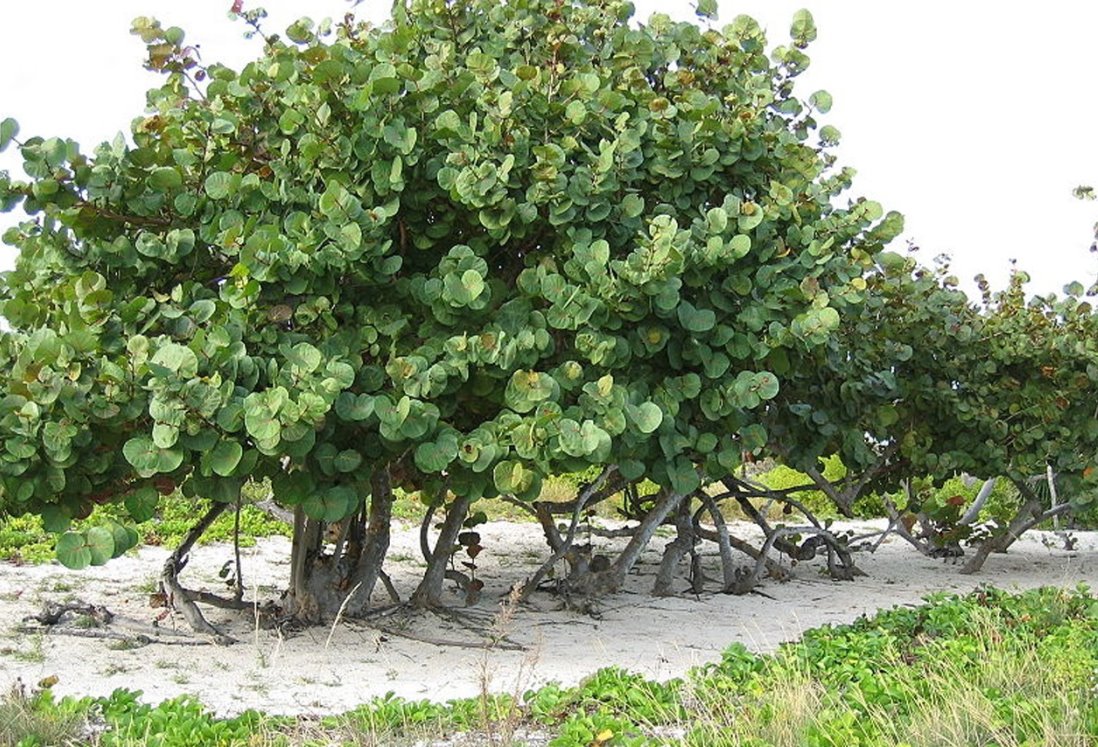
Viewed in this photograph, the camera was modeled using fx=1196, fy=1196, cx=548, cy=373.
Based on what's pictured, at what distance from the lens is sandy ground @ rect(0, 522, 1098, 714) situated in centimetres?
516

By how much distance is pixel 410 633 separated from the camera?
6270 millimetres

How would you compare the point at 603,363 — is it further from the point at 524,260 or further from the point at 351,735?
the point at 351,735

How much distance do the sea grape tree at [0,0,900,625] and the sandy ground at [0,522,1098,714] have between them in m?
0.49

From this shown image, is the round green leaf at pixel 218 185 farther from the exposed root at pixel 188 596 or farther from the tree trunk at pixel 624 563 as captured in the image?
the tree trunk at pixel 624 563

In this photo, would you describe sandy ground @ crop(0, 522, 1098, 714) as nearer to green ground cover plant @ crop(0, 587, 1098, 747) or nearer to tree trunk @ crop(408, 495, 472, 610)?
tree trunk @ crop(408, 495, 472, 610)

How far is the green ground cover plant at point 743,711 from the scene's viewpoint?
150 inches

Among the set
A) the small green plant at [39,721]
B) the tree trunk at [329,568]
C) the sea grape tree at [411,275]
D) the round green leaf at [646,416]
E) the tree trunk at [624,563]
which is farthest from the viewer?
the tree trunk at [624,563]

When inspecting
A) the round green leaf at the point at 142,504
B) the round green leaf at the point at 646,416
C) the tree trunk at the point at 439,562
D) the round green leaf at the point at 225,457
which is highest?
the round green leaf at the point at 646,416

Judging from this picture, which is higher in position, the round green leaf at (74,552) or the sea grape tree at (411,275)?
the sea grape tree at (411,275)

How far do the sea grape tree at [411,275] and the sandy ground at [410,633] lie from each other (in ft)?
1.61

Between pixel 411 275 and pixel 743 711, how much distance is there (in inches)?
109

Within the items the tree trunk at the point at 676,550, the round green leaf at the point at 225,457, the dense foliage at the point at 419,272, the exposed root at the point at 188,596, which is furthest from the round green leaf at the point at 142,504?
the tree trunk at the point at 676,550

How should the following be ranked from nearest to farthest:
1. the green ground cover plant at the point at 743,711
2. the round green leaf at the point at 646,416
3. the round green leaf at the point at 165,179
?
the green ground cover plant at the point at 743,711 → the round green leaf at the point at 646,416 → the round green leaf at the point at 165,179

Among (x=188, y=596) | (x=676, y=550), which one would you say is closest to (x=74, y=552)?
(x=188, y=596)
